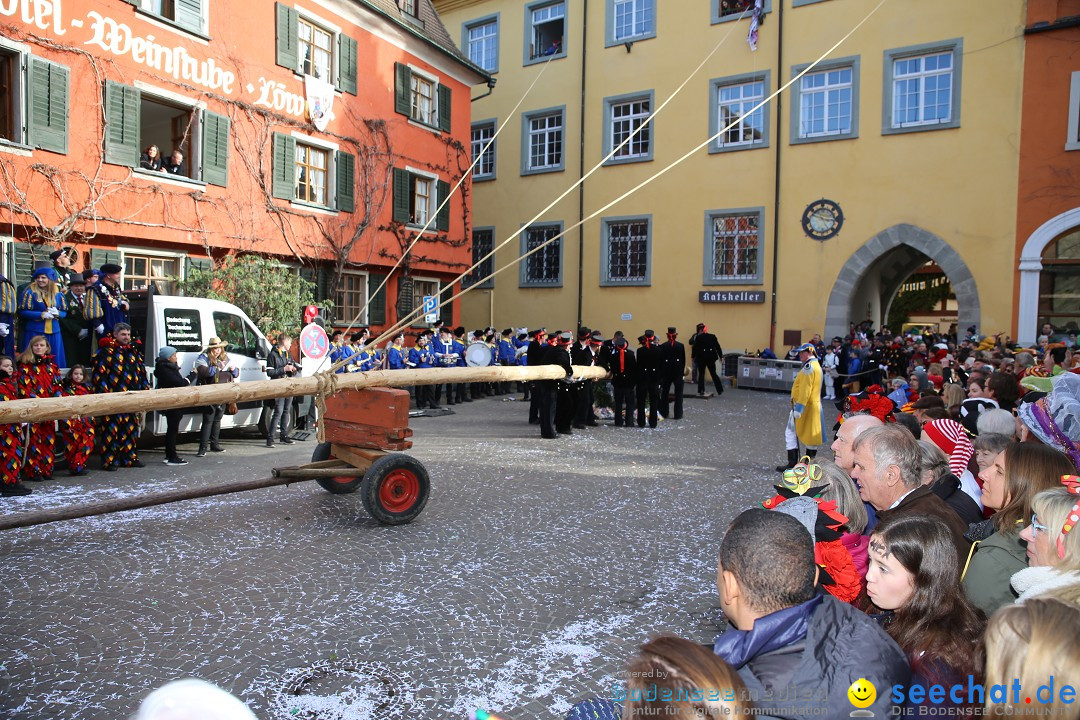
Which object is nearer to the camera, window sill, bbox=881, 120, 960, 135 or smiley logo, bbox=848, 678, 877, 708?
smiley logo, bbox=848, 678, 877, 708

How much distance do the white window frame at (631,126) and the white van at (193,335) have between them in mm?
16482

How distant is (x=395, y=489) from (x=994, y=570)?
5.21m

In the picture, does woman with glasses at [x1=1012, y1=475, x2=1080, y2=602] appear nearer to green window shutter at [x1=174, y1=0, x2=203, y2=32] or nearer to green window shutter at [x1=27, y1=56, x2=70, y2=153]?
green window shutter at [x1=27, y1=56, x2=70, y2=153]

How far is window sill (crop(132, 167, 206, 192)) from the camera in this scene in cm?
1464

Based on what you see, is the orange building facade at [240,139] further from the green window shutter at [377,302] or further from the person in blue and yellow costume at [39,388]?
the person in blue and yellow costume at [39,388]

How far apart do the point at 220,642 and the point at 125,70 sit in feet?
45.3

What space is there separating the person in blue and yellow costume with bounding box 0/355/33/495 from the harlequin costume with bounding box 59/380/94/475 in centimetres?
78

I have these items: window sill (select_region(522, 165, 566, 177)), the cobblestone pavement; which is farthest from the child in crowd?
window sill (select_region(522, 165, 566, 177))

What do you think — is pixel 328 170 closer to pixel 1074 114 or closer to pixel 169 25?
pixel 169 25

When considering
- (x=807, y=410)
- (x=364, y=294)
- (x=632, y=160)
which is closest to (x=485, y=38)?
(x=632, y=160)

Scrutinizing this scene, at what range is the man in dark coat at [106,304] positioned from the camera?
32.7 ft

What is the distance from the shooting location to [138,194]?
1461cm

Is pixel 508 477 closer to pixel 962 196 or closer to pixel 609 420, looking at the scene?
pixel 609 420

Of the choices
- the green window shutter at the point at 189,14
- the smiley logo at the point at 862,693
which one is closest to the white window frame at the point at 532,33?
the green window shutter at the point at 189,14
